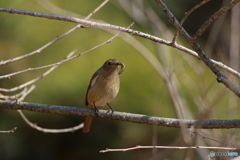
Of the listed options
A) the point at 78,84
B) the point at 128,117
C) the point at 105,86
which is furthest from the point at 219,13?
the point at 78,84

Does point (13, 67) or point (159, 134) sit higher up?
point (13, 67)

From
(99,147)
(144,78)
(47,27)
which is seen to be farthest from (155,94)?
(47,27)

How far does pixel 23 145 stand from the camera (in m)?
6.04

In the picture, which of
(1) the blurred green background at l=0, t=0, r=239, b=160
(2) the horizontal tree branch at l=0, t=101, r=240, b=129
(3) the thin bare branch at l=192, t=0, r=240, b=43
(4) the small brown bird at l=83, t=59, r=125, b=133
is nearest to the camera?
(3) the thin bare branch at l=192, t=0, r=240, b=43

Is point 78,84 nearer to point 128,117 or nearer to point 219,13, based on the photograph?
point 128,117

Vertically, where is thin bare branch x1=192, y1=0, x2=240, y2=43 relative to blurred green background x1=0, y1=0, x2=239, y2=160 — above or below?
above

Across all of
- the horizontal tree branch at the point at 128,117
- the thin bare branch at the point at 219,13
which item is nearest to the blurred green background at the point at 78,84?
the horizontal tree branch at the point at 128,117

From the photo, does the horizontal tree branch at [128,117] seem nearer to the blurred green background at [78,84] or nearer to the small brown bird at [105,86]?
the small brown bird at [105,86]

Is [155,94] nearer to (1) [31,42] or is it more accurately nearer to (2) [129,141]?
(2) [129,141]

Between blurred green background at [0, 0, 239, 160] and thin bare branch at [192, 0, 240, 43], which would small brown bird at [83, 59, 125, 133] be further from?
thin bare branch at [192, 0, 240, 43]

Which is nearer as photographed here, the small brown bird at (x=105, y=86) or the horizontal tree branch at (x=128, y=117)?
the horizontal tree branch at (x=128, y=117)

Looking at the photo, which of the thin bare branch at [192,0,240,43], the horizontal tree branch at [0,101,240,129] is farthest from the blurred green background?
the thin bare branch at [192,0,240,43]

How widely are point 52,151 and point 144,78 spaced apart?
1.70m

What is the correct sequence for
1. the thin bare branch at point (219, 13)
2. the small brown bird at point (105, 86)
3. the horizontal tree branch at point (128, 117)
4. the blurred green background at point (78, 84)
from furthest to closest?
the blurred green background at point (78, 84)
the small brown bird at point (105, 86)
the horizontal tree branch at point (128, 117)
the thin bare branch at point (219, 13)
